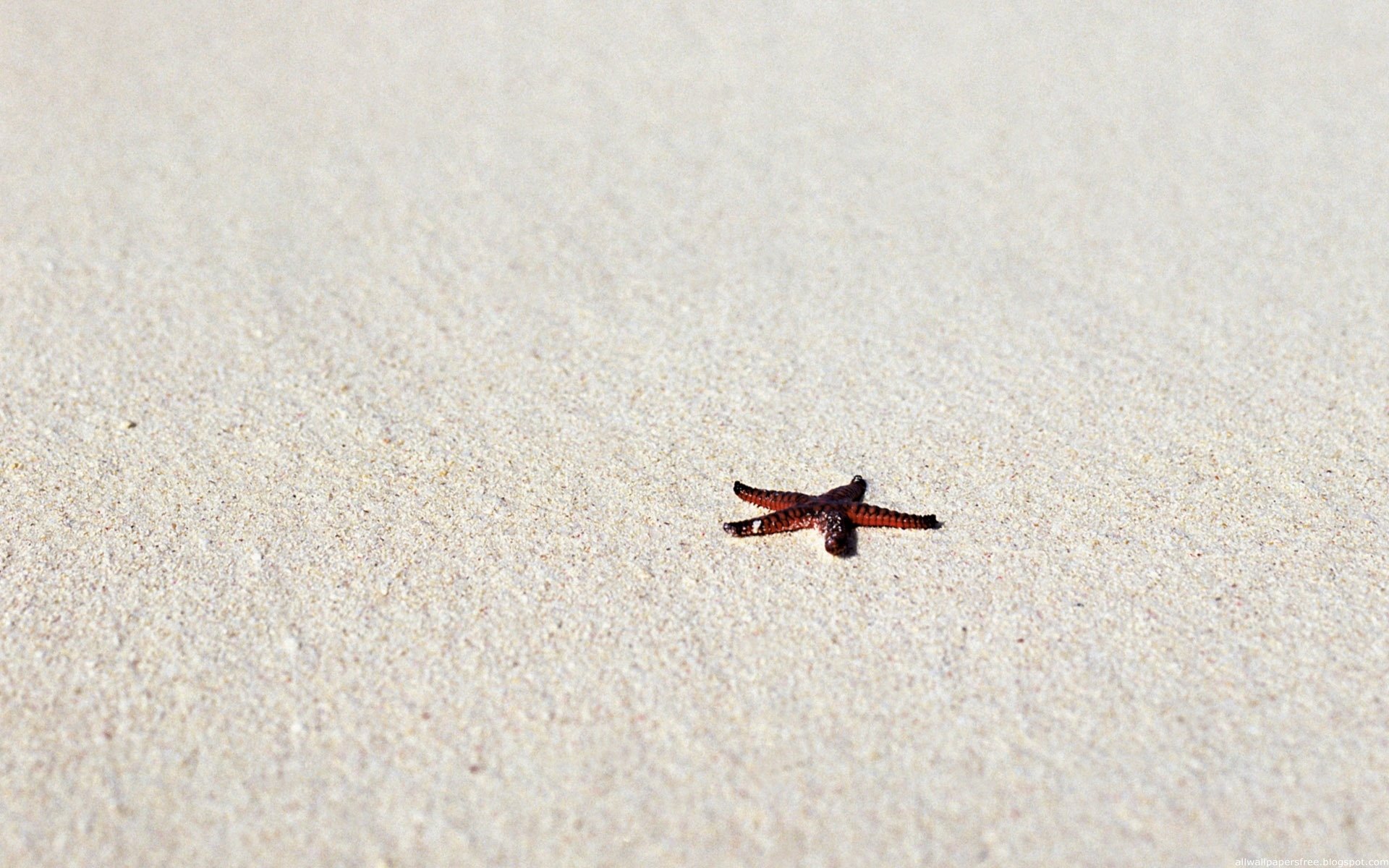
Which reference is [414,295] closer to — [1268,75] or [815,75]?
[815,75]

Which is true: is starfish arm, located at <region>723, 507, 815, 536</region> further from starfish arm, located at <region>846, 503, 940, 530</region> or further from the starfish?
starfish arm, located at <region>846, 503, 940, 530</region>

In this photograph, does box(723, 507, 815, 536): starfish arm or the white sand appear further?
box(723, 507, 815, 536): starfish arm

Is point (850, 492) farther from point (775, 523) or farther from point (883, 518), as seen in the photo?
point (775, 523)

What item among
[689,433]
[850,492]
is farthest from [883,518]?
[689,433]

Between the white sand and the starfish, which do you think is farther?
the starfish

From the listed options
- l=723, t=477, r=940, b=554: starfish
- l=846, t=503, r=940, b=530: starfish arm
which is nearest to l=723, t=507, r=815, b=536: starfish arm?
l=723, t=477, r=940, b=554: starfish

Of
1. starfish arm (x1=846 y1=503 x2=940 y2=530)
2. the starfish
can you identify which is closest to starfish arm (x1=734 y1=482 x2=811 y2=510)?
the starfish
